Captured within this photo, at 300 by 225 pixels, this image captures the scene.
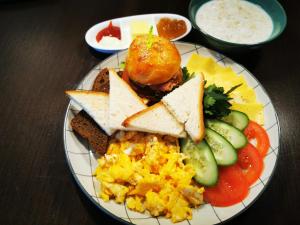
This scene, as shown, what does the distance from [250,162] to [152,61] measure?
1.08m

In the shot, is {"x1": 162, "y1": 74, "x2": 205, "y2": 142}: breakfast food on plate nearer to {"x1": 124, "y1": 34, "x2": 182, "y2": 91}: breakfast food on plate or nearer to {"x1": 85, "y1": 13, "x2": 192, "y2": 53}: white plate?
{"x1": 124, "y1": 34, "x2": 182, "y2": 91}: breakfast food on plate

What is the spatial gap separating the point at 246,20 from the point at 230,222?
206cm

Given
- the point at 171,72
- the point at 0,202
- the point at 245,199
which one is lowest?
the point at 245,199

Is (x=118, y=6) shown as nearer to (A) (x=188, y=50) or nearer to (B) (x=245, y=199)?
(A) (x=188, y=50)

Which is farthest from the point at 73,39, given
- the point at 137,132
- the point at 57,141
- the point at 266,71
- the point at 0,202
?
the point at 266,71

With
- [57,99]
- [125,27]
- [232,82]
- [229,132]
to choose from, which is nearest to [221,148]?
[229,132]

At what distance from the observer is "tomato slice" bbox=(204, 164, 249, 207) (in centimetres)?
A: 212

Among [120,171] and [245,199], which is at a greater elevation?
[120,171]

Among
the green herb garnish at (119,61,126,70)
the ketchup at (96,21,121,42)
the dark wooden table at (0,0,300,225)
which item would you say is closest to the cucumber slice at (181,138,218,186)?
the dark wooden table at (0,0,300,225)

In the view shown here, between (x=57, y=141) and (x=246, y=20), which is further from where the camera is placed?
(x=246, y=20)

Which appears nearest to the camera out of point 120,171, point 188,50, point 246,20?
point 120,171

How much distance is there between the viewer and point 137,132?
237cm

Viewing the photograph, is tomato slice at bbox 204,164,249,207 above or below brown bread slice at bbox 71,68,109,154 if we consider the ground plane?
below

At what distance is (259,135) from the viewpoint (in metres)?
2.45
